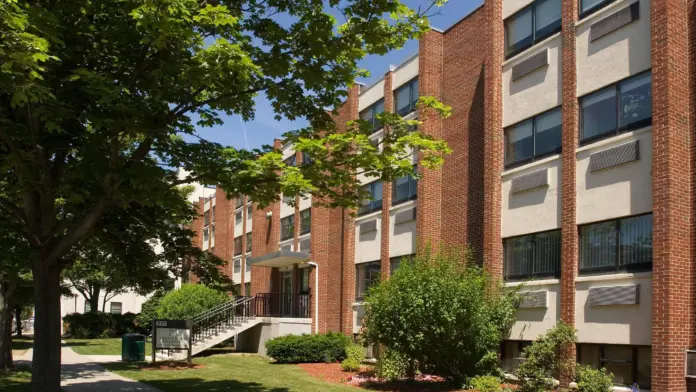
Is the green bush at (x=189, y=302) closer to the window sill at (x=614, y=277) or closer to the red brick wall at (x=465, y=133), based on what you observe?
the red brick wall at (x=465, y=133)

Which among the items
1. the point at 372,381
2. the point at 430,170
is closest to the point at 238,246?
the point at 430,170

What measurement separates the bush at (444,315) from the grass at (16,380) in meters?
8.15

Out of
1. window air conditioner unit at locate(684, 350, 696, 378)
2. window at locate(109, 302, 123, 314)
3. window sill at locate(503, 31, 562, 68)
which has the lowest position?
window at locate(109, 302, 123, 314)

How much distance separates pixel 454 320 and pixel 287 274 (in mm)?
19031

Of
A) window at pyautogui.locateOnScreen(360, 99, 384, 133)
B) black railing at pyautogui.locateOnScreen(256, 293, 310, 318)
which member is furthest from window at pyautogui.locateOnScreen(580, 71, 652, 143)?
black railing at pyautogui.locateOnScreen(256, 293, 310, 318)

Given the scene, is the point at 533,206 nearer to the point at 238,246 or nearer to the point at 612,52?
the point at 612,52

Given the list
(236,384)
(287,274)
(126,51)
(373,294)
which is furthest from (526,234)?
(287,274)

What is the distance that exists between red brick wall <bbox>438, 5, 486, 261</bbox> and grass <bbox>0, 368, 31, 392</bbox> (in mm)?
11579

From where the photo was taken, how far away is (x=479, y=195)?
751 inches

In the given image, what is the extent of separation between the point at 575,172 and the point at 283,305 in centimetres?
1862

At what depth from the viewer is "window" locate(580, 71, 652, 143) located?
1430cm

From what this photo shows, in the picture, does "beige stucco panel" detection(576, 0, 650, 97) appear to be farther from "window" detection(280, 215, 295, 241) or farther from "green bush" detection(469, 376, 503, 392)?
"window" detection(280, 215, 295, 241)

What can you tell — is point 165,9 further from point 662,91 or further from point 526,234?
point 526,234

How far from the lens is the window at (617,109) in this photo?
14.3 meters
